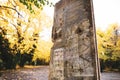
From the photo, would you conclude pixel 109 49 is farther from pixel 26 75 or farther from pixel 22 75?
pixel 22 75

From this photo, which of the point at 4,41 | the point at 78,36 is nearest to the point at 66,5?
the point at 78,36

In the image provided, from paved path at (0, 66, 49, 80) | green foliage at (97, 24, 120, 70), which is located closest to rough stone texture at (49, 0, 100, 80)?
paved path at (0, 66, 49, 80)

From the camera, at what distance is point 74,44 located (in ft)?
14.1

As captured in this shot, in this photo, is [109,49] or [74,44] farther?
[109,49]

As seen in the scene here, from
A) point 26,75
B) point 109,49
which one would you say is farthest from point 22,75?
point 109,49

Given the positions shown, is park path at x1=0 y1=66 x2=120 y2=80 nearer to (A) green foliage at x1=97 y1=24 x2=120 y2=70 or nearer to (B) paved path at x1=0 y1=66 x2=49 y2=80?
(B) paved path at x1=0 y1=66 x2=49 y2=80

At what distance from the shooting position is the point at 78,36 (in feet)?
13.9

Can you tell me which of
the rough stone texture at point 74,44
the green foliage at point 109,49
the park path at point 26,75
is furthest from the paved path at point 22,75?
the green foliage at point 109,49

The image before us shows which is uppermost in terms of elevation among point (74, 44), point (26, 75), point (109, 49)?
point (109, 49)

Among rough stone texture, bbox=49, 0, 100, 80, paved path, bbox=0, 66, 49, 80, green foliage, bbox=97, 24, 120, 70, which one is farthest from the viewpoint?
green foliage, bbox=97, 24, 120, 70

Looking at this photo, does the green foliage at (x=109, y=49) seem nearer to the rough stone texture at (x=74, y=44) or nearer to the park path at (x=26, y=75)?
the park path at (x=26, y=75)

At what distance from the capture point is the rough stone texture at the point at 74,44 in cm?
382

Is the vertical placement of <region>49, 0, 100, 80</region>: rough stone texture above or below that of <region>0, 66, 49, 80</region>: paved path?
above

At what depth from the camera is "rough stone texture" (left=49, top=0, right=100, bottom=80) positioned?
3820 mm
